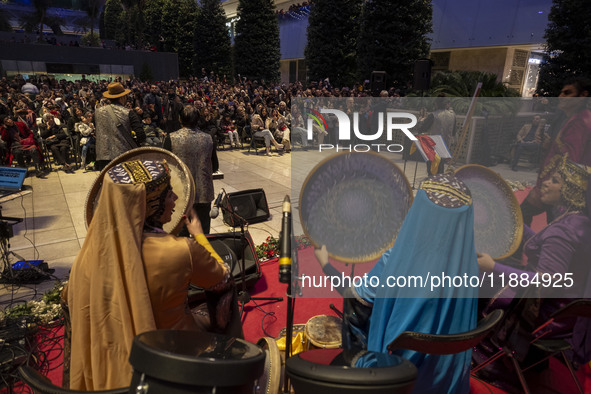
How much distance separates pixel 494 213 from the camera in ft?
8.75

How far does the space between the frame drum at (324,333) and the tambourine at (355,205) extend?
65cm

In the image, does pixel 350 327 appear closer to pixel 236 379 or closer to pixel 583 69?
pixel 236 379

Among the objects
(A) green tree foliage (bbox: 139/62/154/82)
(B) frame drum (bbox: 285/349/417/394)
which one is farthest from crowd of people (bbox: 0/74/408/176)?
(A) green tree foliage (bbox: 139/62/154/82)

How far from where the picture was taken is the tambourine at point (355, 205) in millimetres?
2203

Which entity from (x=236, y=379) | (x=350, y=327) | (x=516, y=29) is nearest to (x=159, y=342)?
(x=236, y=379)

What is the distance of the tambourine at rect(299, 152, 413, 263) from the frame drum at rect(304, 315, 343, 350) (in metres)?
0.65

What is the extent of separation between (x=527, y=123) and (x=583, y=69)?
6390 mm

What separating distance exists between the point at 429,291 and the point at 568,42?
55.9 ft

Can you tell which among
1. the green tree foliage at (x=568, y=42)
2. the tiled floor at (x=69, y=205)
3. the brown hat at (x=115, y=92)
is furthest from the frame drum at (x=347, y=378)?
the green tree foliage at (x=568, y=42)

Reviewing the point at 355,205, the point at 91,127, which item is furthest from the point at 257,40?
the point at 355,205

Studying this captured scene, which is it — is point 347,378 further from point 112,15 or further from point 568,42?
point 112,15

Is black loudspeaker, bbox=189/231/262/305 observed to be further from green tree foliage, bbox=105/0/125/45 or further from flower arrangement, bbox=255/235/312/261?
green tree foliage, bbox=105/0/125/45

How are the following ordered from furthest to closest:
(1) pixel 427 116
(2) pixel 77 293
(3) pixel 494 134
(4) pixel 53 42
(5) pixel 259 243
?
(4) pixel 53 42, (3) pixel 494 134, (1) pixel 427 116, (5) pixel 259 243, (2) pixel 77 293

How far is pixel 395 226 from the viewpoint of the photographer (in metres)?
2.32
